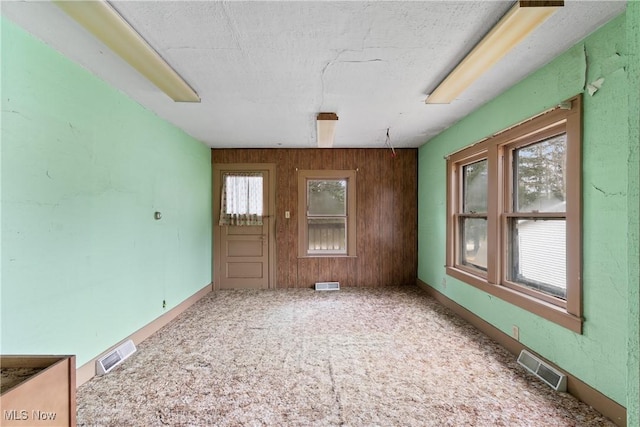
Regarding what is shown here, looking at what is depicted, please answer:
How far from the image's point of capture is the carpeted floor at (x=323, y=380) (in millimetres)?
1703

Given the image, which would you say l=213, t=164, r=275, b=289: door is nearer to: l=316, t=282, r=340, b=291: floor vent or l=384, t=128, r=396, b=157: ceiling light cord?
l=316, t=282, r=340, b=291: floor vent

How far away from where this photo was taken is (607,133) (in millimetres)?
1659

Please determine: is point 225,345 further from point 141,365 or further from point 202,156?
point 202,156

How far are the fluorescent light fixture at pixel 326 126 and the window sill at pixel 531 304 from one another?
240 centimetres

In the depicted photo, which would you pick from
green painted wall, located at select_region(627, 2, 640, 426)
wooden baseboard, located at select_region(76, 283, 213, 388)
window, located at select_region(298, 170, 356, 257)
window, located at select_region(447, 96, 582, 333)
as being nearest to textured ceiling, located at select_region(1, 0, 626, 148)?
window, located at select_region(447, 96, 582, 333)

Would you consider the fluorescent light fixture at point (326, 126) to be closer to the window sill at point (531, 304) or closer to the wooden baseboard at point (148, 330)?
the window sill at point (531, 304)

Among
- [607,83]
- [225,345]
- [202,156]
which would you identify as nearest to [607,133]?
[607,83]

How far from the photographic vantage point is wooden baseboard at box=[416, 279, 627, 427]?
161cm

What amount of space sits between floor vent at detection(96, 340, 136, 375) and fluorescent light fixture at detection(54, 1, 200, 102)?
2.26m

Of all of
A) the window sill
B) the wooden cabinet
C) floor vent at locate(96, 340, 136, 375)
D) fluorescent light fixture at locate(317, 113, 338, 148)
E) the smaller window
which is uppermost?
fluorescent light fixture at locate(317, 113, 338, 148)

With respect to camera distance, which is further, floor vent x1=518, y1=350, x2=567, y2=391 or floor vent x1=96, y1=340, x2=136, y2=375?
floor vent x1=96, y1=340, x2=136, y2=375

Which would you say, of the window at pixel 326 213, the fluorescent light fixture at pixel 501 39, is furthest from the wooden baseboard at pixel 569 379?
the fluorescent light fixture at pixel 501 39

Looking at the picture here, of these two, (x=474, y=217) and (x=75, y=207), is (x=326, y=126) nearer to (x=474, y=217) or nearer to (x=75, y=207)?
(x=474, y=217)

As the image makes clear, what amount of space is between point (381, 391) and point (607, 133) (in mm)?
2220
